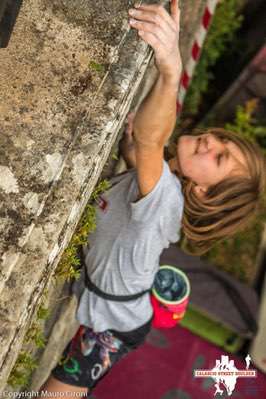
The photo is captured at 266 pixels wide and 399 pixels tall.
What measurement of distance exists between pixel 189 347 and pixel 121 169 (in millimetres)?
2135

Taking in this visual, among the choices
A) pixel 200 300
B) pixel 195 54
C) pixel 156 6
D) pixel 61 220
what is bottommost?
pixel 200 300

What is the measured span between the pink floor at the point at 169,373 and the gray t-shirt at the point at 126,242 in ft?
5.42

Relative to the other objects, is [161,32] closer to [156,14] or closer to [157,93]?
[156,14]

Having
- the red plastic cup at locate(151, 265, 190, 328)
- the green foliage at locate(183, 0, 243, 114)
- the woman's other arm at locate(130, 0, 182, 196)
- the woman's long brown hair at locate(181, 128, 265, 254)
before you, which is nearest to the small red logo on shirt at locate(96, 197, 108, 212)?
the woman's other arm at locate(130, 0, 182, 196)

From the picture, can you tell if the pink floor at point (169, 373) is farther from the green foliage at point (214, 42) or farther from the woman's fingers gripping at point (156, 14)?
the woman's fingers gripping at point (156, 14)

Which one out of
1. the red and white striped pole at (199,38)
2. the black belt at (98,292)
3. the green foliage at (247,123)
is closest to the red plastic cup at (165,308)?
the black belt at (98,292)

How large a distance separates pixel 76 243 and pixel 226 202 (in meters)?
0.83

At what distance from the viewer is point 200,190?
96.0 inches

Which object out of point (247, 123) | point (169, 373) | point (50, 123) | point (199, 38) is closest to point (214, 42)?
point (247, 123)

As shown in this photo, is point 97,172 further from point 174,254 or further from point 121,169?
point 174,254

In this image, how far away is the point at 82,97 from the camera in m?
1.67

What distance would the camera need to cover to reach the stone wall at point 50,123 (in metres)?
1.49

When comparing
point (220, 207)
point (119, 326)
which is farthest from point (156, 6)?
point (119, 326)

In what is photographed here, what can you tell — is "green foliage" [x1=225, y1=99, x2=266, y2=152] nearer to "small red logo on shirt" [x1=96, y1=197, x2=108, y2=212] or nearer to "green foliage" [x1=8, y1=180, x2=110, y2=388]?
"small red logo on shirt" [x1=96, y1=197, x2=108, y2=212]
